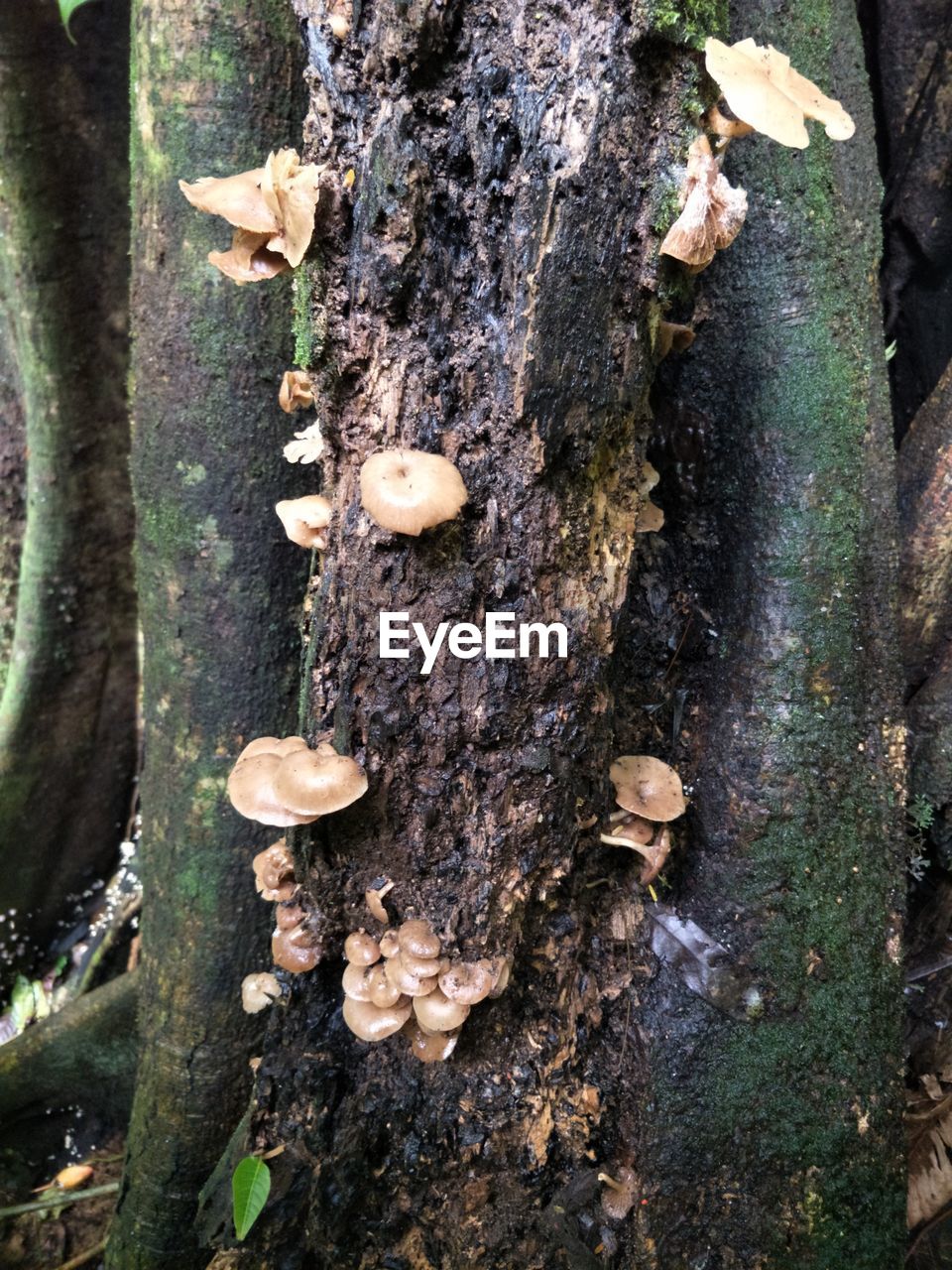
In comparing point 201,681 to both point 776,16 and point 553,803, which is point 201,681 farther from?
point 776,16

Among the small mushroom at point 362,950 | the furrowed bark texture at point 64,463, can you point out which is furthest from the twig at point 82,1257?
the small mushroom at point 362,950

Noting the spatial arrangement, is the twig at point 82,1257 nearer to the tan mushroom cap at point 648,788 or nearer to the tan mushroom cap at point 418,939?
the tan mushroom cap at point 418,939

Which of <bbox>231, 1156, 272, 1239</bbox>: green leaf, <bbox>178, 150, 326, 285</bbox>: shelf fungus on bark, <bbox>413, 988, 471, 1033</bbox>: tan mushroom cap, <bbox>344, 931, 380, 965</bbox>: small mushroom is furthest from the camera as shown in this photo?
<bbox>231, 1156, 272, 1239</bbox>: green leaf

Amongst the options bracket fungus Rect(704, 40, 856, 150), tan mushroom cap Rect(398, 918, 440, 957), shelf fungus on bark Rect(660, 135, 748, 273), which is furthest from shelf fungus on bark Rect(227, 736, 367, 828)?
bracket fungus Rect(704, 40, 856, 150)

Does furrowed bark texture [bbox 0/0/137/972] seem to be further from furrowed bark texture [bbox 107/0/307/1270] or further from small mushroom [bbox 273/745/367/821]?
small mushroom [bbox 273/745/367/821]

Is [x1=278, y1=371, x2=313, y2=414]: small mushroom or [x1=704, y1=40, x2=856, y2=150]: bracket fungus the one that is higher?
[x1=704, y1=40, x2=856, y2=150]: bracket fungus
